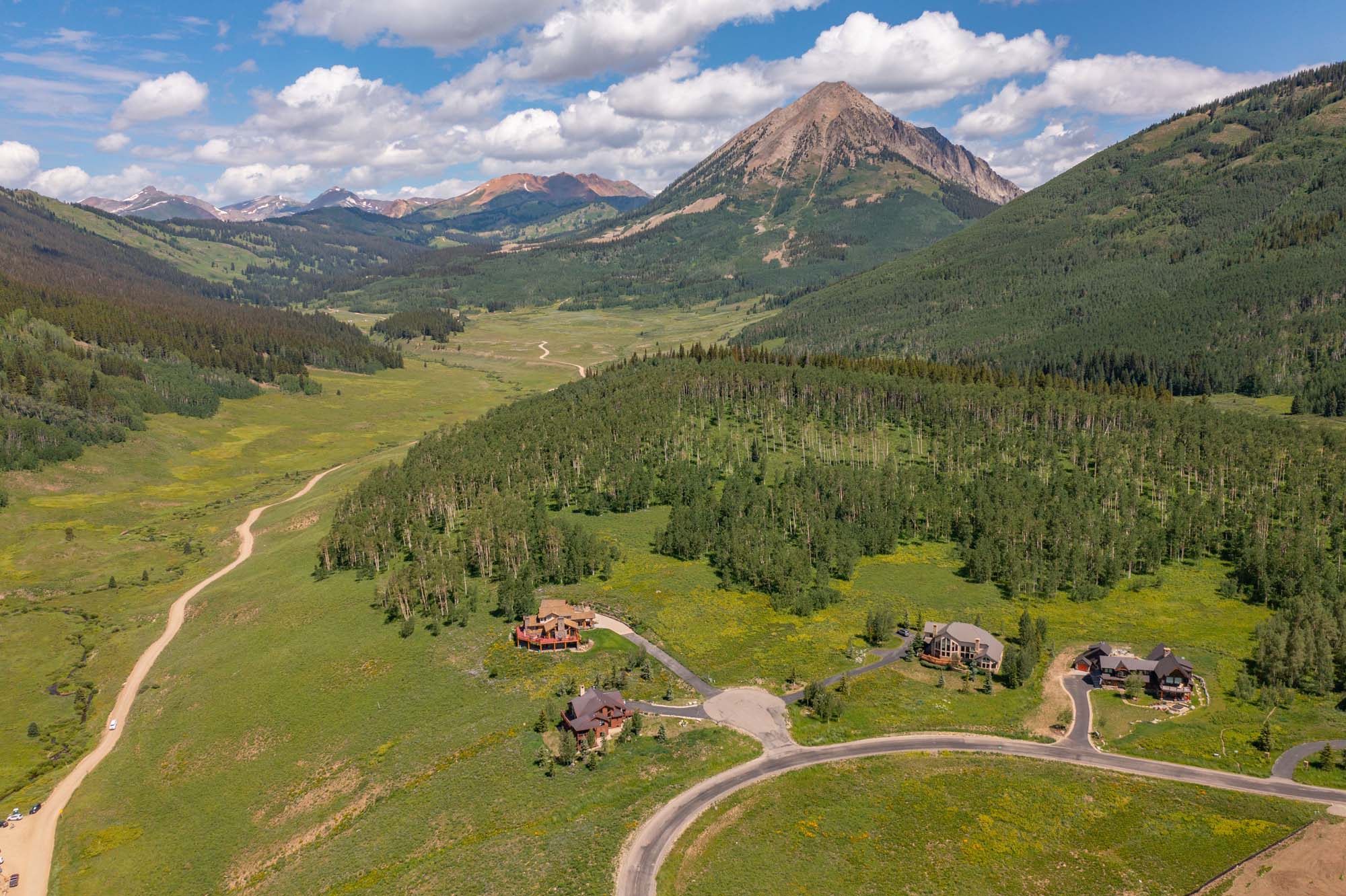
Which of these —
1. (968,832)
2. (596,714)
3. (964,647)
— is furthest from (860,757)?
(964,647)

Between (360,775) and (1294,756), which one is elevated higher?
(1294,756)

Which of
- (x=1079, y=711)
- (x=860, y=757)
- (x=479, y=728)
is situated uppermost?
(x=1079, y=711)

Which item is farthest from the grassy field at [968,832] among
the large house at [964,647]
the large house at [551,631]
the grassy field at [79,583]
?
the grassy field at [79,583]

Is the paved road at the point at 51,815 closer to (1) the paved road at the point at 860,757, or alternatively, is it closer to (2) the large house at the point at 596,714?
(2) the large house at the point at 596,714

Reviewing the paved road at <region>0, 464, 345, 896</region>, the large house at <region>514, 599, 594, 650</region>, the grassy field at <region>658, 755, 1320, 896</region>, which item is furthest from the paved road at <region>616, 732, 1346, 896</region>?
the paved road at <region>0, 464, 345, 896</region>

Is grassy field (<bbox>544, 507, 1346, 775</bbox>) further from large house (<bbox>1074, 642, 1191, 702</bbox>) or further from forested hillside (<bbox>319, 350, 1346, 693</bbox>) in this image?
forested hillside (<bbox>319, 350, 1346, 693</bbox>)

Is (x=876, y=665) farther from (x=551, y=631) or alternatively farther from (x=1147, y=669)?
(x=551, y=631)
